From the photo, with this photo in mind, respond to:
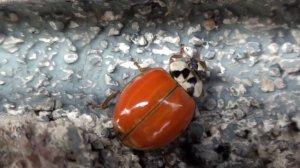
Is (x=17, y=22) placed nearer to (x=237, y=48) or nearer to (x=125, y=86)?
(x=125, y=86)

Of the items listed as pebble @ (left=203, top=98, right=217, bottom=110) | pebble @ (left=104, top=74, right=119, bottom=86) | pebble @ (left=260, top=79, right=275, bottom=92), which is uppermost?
pebble @ (left=260, top=79, right=275, bottom=92)

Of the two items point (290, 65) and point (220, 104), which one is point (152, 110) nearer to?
point (220, 104)

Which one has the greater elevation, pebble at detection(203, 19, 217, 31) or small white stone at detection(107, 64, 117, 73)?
pebble at detection(203, 19, 217, 31)

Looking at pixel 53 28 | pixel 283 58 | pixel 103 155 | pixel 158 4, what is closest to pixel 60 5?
pixel 53 28

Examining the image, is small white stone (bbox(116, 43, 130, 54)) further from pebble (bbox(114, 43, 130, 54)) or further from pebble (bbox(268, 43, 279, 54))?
pebble (bbox(268, 43, 279, 54))

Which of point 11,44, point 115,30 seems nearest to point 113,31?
point 115,30

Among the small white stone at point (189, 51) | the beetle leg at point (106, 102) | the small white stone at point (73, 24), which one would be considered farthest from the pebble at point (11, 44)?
the small white stone at point (189, 51)

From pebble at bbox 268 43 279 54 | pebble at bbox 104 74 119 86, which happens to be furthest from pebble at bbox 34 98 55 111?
pebble at bbox 268 43 279 54
